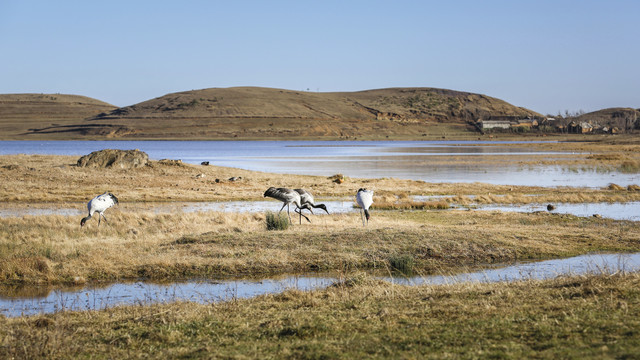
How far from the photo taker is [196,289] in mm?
15094

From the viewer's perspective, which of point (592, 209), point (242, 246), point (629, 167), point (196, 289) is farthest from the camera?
point (629, 167)

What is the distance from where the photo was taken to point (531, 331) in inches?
329

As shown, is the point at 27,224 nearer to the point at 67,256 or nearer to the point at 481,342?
the point at 67,256

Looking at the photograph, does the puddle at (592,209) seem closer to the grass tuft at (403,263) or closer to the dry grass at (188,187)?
the dry grass at (188,187)

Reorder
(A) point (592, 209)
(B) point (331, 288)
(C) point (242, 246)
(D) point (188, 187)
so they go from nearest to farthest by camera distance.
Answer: (B) point (331, 288) → (C) point (242, 246) → (A) point (592, 209) → (D) point (188, 187)

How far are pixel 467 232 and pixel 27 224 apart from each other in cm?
1599

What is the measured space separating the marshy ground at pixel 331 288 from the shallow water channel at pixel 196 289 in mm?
856

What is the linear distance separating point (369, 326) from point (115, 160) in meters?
42.8

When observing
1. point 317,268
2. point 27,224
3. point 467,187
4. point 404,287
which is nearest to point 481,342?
point 404,287

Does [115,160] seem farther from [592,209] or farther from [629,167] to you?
[629,167]

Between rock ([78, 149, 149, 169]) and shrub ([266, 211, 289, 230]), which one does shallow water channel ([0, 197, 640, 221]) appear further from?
rock ([78, 149, 149, 169])

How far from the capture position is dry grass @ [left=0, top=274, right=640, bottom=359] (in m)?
7.72

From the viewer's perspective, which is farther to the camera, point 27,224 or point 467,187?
point 467,187

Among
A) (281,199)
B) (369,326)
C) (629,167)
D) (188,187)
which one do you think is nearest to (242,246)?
(281,199)
